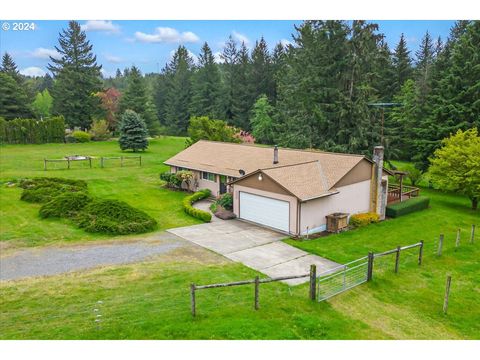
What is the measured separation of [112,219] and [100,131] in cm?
3911

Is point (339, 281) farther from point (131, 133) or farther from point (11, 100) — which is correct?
point (11, 100)

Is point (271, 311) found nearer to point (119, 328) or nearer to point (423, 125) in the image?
point (119, 328)

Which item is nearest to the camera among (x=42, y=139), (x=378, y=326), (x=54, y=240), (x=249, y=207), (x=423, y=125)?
(x=378, y=326)

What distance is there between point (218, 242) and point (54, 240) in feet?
24.1

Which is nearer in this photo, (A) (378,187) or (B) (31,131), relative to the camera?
(A) (378,187)

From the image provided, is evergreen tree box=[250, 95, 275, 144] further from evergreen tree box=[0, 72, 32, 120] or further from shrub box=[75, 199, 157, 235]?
shrub box=[75, 199, 157, 235]

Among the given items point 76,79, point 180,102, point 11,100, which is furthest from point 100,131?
point 180,102

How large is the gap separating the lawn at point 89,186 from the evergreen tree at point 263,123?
15.1 metres

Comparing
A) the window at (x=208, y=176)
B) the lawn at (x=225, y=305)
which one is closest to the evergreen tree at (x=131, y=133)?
the window at (x=208, y=176)

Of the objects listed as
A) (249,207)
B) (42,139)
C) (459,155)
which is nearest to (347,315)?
(249,207)

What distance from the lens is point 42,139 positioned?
51875 millimetres

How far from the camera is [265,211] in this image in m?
20.5

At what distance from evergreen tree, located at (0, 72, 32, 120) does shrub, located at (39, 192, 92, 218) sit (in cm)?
4406

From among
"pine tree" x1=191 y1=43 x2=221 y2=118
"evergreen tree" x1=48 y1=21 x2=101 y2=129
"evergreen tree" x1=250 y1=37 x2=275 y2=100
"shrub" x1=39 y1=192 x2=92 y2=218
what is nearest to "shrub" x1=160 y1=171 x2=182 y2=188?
"shrub" x1=39 y1=192 x2=92 y2=218
